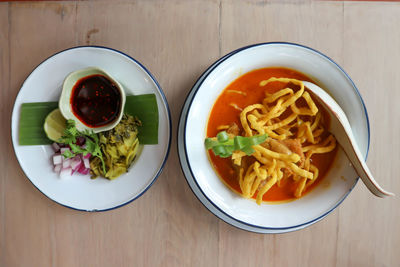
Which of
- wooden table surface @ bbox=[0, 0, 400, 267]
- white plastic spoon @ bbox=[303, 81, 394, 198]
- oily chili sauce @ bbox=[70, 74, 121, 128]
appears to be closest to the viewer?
white plastic spoon @ bbox=[303, 81, 394, 198]

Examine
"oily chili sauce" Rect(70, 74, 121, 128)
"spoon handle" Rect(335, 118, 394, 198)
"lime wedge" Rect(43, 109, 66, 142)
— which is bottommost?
"spoon handle" Rect(335, 118, 394, 198)

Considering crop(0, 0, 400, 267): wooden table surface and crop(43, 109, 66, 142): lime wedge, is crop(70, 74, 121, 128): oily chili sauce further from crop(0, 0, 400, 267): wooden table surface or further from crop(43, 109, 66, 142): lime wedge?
crop(0, 0, 400, 267): wooden table surface

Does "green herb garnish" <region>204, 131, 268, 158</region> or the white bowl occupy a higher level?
the white bowl

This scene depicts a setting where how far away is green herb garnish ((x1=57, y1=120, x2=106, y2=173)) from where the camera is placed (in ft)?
4.22

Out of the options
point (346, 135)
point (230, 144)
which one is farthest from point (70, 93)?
point (346, 135)

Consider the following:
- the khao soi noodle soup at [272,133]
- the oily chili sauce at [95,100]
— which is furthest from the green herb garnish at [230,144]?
the oily chili sauce at [95,100]

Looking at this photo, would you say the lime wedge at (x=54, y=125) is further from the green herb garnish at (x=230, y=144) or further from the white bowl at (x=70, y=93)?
the green herb garnish at (x=230, y=144)

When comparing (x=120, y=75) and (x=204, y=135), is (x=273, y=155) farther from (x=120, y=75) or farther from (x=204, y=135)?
(x=120, y=75)

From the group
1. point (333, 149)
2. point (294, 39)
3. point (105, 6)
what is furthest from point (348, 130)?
point (105, 6)

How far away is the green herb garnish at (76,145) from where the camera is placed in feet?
4.22

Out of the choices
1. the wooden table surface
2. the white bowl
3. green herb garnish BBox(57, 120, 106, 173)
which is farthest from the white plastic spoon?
green herb garnish BBox(57, 120, 106, 173)

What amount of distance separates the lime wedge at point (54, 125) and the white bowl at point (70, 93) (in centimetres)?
9

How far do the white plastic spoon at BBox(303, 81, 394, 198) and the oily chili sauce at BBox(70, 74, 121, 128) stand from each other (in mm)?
781

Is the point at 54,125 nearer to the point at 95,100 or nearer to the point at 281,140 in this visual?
the point at 95,100
